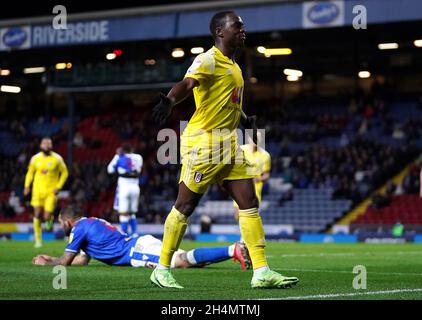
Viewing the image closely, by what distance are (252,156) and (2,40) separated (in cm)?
1770

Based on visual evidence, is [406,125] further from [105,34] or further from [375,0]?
[105,34]

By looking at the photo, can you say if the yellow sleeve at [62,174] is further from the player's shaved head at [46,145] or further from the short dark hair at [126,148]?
the short dark hair at [126,148]

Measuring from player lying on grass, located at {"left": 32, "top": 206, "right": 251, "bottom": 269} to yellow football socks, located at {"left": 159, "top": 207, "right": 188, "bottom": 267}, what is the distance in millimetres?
2150

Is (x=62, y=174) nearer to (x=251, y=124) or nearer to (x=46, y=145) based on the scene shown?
(x=46, y=145)

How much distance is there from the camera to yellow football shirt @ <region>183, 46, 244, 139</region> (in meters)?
8.44

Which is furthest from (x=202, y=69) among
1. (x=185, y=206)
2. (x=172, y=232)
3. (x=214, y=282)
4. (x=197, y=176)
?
(x=214, y=282)

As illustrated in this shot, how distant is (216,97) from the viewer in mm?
8484

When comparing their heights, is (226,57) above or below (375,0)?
below

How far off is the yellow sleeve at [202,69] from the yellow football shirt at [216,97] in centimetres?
1

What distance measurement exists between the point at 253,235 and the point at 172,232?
Result: 2.54ft

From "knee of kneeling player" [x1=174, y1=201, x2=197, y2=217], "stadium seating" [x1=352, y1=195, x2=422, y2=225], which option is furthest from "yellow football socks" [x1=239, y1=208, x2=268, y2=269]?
"stadium seating" [x1=352, y1=195, x2=422, y2=225]

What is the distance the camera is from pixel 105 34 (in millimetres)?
31812
